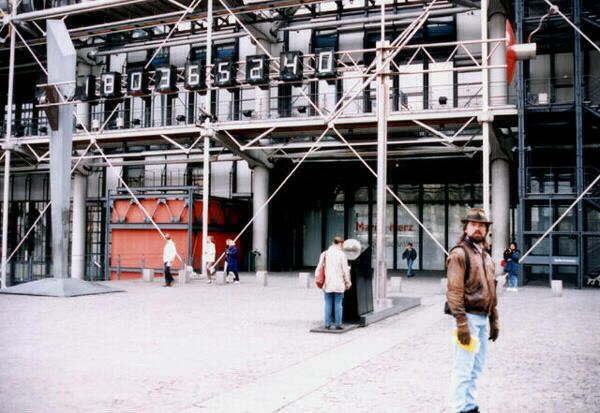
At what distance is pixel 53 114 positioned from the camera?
17.1m

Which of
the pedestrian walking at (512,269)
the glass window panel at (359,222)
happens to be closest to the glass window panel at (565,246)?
the pedestrian walking at (512,269)

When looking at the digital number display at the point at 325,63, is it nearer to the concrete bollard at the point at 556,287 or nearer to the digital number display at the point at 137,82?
the digital number display at the point at 137,82

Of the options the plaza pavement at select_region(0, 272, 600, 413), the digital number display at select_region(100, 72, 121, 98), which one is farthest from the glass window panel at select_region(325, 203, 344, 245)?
the plaza pavement at select_region(0, 272, 600, 413)

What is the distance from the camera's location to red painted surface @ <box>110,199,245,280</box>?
25.5 m

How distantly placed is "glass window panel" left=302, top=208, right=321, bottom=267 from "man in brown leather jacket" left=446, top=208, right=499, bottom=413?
26172mm

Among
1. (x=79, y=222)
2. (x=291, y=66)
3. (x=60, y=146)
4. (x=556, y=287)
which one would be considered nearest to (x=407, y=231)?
(x=291, y=66)

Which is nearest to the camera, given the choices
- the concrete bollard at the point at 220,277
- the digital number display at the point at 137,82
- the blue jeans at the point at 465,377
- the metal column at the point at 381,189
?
the blue jeans at the point at 465,377

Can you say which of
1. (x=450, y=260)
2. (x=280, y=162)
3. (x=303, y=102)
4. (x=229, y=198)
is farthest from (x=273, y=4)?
(x=450, y=260)

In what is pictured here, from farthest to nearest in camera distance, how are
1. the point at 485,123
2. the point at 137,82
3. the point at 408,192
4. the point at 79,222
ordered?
the point at 79,222
the point at 408,192
the point at 137,82
the point at 485,123

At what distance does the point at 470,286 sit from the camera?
204 inches

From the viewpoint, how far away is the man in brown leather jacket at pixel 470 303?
504 centimetres

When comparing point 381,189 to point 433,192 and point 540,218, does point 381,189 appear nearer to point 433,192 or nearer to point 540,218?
point 540,218

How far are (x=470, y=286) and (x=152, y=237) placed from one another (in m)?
21.9

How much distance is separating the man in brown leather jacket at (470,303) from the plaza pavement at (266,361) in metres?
0.72
